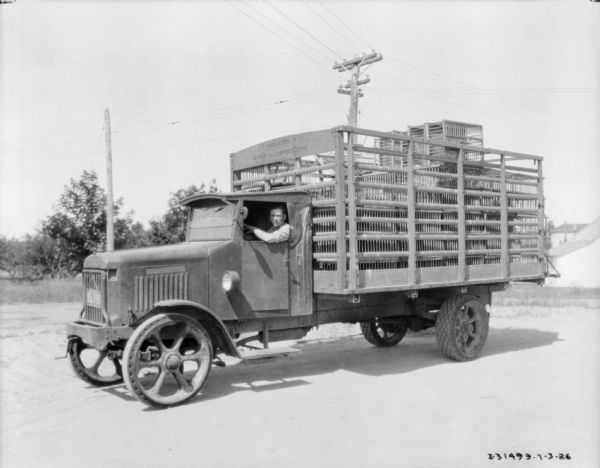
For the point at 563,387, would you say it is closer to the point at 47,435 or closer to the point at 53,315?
the point at 47,435

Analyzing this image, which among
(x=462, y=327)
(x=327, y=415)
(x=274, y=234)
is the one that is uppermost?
(x=274, y=234)

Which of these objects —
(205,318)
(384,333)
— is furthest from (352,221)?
(384,333)

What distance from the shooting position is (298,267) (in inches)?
278

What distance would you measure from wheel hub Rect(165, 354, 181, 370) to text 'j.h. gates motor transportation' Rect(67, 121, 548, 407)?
0.04 ft

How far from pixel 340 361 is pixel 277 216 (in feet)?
9.00

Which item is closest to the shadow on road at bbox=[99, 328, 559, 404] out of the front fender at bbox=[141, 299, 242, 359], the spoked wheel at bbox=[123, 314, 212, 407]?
the spoked wheel at bbox=[123, 314, 212, 407]

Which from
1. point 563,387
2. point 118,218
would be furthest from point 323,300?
point 118,218

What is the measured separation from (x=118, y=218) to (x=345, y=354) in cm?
2035

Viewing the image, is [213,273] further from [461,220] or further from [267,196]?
[461,220]

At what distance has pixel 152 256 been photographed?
6262 millimetres

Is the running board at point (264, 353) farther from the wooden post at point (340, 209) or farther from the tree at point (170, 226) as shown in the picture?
the tree at point (170, 226)

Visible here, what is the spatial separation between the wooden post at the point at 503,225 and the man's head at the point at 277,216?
3749 mm

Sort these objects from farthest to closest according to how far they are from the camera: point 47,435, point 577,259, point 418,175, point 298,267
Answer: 1. point 577,259
2. point 418,175
3. point 298,267
4. point 47,435

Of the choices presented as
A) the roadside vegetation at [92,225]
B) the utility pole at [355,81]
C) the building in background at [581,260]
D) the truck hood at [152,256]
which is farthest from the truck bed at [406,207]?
the building in background at [581,260]
